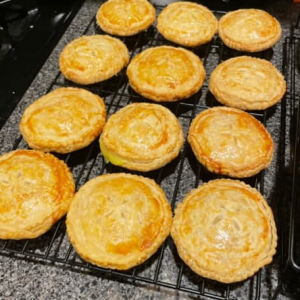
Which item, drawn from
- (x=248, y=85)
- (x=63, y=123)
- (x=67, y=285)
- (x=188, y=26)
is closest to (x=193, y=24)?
(x=188, y=26)

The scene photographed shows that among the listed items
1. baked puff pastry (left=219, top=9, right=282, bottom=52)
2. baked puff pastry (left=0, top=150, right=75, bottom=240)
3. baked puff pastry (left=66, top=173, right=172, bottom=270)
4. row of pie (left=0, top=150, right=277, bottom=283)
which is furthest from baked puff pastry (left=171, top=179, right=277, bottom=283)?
baked puff pastry (left=219, top=9, right=282, bottom=52)

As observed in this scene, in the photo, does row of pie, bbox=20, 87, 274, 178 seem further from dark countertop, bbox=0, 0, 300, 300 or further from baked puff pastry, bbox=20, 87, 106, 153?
dark countertop, bbox=0, 0, 300, 300

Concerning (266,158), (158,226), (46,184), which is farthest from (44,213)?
(266,158)

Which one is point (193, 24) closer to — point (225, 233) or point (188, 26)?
point (188, 26)

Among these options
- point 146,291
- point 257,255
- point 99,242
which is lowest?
point 146,291

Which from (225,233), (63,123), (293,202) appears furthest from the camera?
(63,123)

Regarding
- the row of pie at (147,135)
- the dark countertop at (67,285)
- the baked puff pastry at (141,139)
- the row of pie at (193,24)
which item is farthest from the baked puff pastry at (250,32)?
the dark countertop at (67,285)

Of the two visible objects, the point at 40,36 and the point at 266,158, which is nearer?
the point at 266,158

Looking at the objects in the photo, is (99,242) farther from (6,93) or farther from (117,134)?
(6,93)
